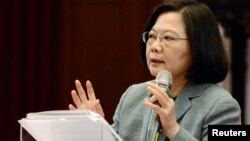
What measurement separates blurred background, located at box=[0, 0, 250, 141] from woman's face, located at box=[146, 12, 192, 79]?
190 cm

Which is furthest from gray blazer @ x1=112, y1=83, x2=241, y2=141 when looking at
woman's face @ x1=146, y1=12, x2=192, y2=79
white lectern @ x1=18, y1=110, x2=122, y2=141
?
white lectern @ x1=18, y1=110, x2=122, y2=141

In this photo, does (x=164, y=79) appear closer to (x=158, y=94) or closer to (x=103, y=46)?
(x=158, y=94)

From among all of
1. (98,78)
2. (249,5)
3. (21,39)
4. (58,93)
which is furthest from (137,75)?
(249,5)

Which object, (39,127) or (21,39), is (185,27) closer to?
(39,127)

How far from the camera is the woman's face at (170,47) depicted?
6.43 ft

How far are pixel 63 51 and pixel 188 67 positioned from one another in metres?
2.08

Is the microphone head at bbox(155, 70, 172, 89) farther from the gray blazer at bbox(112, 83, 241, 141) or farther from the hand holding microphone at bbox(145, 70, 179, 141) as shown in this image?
the gray blazer at bbox(112, 83, 241, 141)

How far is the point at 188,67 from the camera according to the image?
2037 millimetres

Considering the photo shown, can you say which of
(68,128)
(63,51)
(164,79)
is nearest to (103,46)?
(63,51)

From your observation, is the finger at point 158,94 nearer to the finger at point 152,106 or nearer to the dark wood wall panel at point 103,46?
the finger at point 152,106

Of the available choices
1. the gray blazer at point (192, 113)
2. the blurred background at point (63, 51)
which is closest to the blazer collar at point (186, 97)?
the gray blazer at point (192, 113)

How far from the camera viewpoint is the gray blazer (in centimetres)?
190

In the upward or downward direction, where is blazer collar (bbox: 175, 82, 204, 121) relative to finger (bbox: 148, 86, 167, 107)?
downward

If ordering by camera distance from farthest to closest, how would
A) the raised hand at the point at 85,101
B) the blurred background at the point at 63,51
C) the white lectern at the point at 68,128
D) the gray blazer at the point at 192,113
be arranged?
the blurred background at the point at 63,51
the raised hand at the point at 85,101
the gray blazer at the point at 192,113
the white lectern at the point at 68,128
